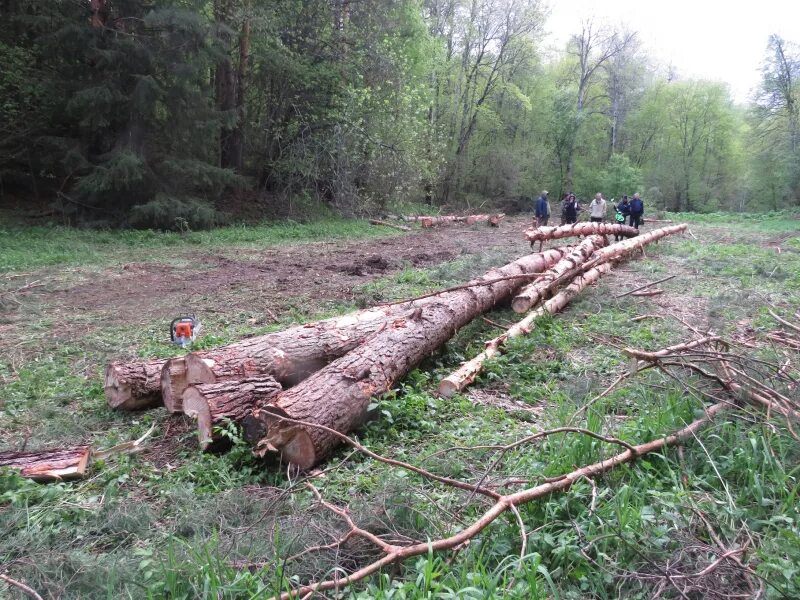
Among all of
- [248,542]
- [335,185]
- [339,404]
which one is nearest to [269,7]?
[335,185]

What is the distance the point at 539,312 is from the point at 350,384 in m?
3.66

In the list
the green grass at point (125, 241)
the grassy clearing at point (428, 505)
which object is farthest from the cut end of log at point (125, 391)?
the green grass at point (125, 241)

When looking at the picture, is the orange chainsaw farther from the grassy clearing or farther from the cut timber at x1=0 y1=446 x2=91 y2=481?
the cut timber at x1=0 y1=446 x2=91 y2=481

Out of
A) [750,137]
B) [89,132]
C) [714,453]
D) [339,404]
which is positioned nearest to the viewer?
[714,453]

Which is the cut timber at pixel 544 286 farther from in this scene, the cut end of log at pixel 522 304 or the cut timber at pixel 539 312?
the cut timber at pixel 539 312

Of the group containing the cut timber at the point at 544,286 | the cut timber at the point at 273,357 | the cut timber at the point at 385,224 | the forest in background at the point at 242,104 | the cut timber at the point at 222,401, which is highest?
the forest in background at the point at 242,104

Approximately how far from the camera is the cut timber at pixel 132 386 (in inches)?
175

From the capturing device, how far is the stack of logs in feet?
12.0

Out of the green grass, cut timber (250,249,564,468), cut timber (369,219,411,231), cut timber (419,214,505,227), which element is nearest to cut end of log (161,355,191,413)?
cut timber (250,249,564,468)

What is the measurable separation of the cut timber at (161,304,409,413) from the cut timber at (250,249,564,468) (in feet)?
1.14

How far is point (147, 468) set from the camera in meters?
3.64

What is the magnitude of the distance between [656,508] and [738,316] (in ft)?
17.3

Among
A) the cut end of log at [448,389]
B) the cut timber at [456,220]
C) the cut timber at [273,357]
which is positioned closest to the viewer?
the cut timber at [273,357]

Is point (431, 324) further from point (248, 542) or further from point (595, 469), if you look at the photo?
point (248, 542)
